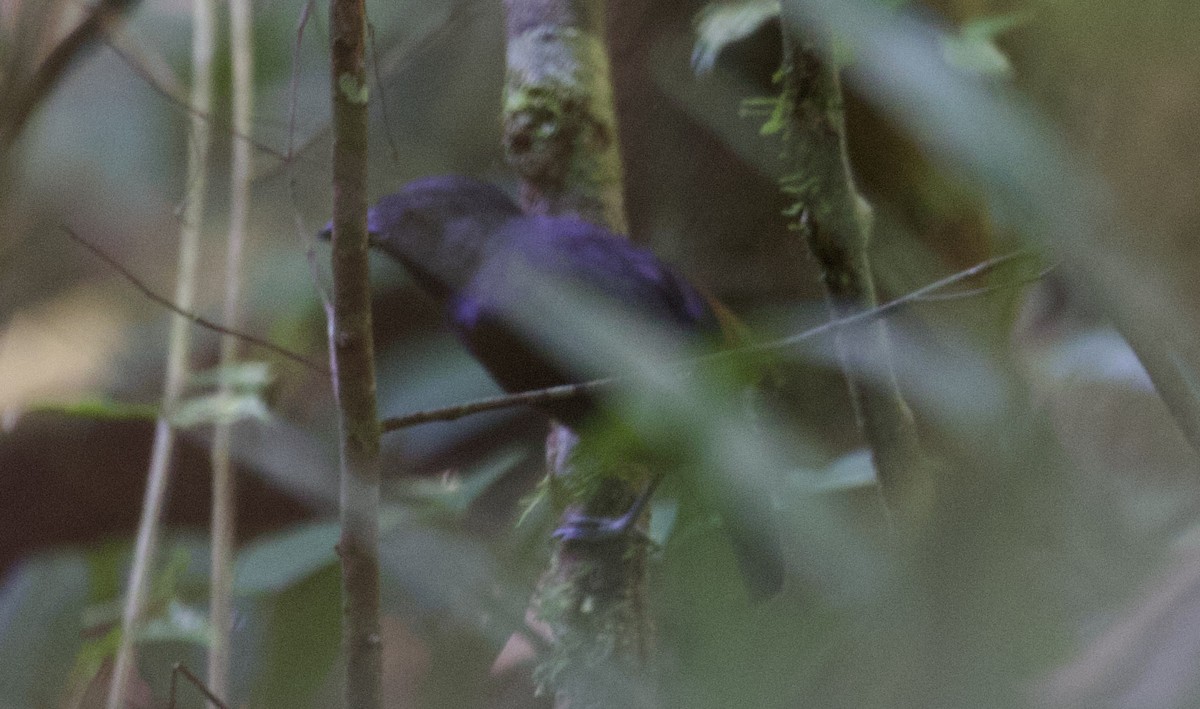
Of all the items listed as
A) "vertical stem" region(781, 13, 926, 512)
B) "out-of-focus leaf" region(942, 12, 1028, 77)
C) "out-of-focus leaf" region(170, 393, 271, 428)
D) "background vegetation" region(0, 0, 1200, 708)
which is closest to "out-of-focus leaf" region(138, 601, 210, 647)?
"background vegetation" region(0, 0, 1200, 708)

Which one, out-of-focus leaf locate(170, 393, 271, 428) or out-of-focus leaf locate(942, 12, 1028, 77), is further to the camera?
out-of-focus leaf locate(170, 393, 271, 428)

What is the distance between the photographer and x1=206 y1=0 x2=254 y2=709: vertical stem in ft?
5.77

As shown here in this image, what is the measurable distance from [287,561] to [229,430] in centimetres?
28

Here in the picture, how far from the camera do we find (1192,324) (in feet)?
2.74

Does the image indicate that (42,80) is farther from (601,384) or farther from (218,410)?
(218,410)

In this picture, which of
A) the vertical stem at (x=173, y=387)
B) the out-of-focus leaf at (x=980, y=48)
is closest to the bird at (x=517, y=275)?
the vertical stem at (x=173, y=387)

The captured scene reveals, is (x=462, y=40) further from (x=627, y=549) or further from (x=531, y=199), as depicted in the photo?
(x=627, y=549)

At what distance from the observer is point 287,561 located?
2.23 metres

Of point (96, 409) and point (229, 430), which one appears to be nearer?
point (96, 409)

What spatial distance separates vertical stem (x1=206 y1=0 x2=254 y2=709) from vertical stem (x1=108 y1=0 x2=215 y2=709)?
2.6 inches

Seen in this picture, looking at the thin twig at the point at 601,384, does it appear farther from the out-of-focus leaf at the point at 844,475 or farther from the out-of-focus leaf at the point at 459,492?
the out-of-focus leaf at the point at 459,492

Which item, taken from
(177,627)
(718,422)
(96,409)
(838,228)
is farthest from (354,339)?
(177,627)

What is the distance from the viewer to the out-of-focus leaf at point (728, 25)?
2.22 meters

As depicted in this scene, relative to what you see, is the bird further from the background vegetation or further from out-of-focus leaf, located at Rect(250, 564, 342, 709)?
out-of-focus leaf, located at Rect(250, 564, 342, 709)
